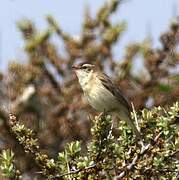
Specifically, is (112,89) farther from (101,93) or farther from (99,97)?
(99,97)

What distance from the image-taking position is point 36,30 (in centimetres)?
861

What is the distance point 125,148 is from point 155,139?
0.25m

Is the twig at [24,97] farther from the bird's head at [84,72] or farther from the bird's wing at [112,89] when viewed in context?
the bird's wing at [112,89]

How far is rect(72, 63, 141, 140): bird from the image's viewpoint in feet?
19.3

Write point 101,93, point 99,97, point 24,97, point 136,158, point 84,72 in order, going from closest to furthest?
1. point 136,158
2. point 99,97
3. point 101,93
4. point 84,72
5. point 24,97

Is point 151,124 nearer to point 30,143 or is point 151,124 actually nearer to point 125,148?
point 125,148

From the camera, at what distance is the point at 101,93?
6.10 metres

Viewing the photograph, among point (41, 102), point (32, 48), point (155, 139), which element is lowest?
point (155, 139)

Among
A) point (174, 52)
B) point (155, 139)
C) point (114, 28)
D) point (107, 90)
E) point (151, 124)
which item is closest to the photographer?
point (155, 139)

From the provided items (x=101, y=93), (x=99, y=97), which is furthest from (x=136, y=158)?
(x=101, y=93)

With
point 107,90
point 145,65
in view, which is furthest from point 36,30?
point 107,90

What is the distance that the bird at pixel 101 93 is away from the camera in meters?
5.88

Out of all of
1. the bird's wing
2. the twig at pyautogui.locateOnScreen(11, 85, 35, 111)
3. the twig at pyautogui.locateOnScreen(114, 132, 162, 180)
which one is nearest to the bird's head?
the bird's wing

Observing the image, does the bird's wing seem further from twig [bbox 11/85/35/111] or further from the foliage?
twig [bbox 11/85/35/111]
